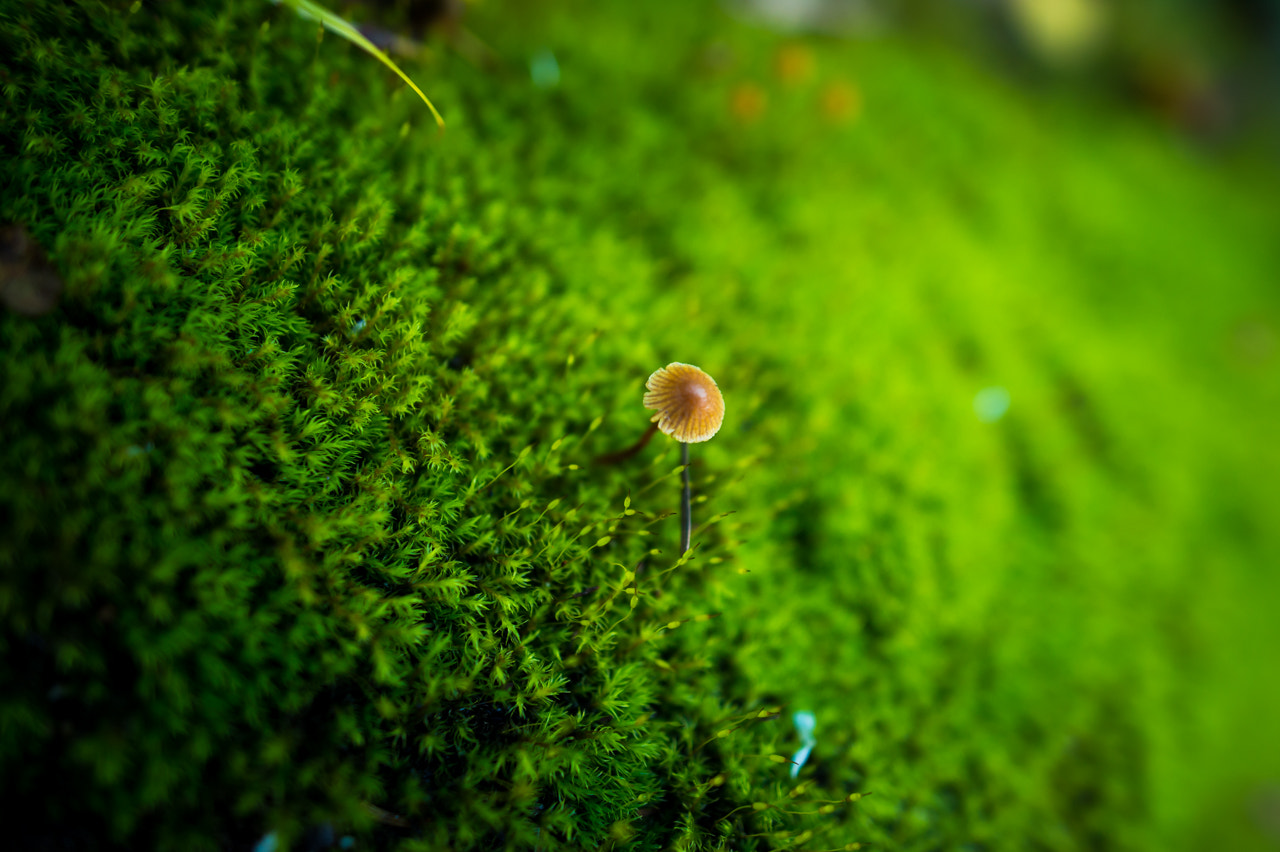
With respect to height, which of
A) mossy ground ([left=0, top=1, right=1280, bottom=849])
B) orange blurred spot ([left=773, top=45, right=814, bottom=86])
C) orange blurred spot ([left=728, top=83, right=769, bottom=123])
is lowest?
mossy ground ([left=0, top=1, right=1280, bottom=849])

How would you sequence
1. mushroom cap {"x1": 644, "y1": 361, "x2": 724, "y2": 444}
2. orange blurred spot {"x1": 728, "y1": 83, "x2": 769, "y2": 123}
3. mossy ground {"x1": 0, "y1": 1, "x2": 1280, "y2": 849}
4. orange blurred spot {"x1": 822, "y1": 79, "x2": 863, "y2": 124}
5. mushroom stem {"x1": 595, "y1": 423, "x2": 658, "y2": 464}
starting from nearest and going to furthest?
1. mossy ground {"x1": 0, "y1": 1, "x2": 1280, "y2": 849}
2. mushroom cap {"x1": 644, "y1": 361, "x2": 724, "y2": 444}
3. mushroom stem {"x1": 595, "y1": 423, "x2": 658, "y2": 464}
4. orange blurred spot {"x1": 728, "y1": 83, "x2": 769, "y2": 123}
5. orange blurred spot {"x1": 822, "y1": 79, "x2": 863, "y2": 124}

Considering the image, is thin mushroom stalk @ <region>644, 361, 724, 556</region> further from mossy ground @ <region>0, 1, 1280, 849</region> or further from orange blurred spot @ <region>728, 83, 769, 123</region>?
orange blurred spot @ <region>728, 83, 769, 123</region>

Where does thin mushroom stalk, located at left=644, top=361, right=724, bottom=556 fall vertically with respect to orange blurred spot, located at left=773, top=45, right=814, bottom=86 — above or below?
below

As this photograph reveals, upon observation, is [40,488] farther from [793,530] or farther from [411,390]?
[793,530]

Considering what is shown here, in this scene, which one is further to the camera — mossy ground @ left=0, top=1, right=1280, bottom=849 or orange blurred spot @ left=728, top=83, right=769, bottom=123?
orange blurred spot @ left=728, top=83, right=769, bottom=123

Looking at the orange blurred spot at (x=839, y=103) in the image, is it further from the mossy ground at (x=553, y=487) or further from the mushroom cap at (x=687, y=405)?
the mushroom cap at (x=687, y=405)

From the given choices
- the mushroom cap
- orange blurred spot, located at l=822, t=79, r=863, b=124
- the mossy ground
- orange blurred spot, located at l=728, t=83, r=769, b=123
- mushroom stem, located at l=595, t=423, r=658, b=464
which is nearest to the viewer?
the mossy ground

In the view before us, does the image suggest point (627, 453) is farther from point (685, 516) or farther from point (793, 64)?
point (793, 64)

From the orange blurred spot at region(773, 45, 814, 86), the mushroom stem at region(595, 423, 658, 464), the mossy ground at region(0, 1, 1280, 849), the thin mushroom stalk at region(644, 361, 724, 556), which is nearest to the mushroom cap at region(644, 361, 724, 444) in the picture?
the thin mushroom stalk at region(644, 361, 724, 556)
